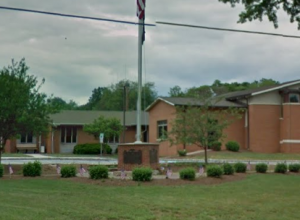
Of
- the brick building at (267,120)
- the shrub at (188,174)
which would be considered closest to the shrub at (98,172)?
the shrub at (188,174)

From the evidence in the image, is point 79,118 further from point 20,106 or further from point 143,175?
point 143,175

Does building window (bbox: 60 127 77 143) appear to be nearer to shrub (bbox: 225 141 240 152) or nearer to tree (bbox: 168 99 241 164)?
shrub (bbox: 225 141 240 152)

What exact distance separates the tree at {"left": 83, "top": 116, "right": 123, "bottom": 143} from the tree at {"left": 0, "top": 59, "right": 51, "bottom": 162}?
2117 cm

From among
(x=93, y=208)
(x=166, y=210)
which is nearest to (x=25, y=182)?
(x=93, y=208)

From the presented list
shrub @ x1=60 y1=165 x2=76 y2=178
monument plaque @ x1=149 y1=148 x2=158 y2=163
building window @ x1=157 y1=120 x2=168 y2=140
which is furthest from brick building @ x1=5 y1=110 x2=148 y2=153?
shrub @ x1=60 y1=165 x2=76 y2=178

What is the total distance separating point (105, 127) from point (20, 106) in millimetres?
22751

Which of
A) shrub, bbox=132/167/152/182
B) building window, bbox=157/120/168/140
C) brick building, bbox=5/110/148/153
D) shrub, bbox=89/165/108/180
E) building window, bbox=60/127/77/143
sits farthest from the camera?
building window, bbox=60/127/77/143

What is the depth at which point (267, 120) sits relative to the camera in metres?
37.2

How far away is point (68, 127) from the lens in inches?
1827

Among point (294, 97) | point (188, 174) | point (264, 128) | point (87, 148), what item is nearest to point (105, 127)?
point (87, 148)

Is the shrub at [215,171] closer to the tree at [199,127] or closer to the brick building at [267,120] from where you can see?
Answer: the tree at [199,127]

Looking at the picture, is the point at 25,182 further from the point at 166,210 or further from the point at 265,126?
the point at 265,126

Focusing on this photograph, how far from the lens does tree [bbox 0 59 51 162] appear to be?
1950 centimetres

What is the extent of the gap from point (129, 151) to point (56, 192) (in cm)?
702
